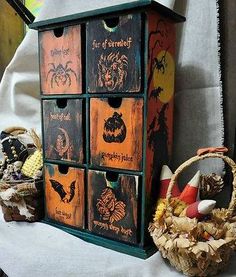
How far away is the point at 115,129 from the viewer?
681 mm

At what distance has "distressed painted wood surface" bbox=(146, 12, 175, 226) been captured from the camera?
65cm

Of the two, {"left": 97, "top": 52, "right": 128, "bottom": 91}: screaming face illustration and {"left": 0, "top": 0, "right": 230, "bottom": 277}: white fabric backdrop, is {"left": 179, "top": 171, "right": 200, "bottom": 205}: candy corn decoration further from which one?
{"left": 97, "top": 52, "right": 128, "bottom": 91}: screaming face illustration

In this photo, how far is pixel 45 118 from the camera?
803 mm

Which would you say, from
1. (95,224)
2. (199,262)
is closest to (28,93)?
(95,224)

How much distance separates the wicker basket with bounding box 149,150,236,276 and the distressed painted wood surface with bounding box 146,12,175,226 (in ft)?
0.29

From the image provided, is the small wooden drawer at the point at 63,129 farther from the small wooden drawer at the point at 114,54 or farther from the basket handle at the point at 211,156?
the basket handle at the point at 211,156

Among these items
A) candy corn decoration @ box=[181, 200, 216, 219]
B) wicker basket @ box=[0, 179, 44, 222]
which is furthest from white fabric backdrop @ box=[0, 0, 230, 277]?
candy corn decoration @ box=[181, 200, 216, 219]

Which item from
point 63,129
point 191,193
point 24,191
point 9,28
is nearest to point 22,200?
point 24,191

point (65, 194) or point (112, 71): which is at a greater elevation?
point (112, 71)

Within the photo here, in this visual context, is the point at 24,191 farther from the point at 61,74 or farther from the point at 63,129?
the point at 61,74

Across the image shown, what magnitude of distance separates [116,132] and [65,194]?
0.78 feet

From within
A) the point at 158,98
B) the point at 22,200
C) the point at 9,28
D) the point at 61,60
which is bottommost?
the point at 22,200

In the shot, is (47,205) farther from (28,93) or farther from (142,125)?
(28,93)

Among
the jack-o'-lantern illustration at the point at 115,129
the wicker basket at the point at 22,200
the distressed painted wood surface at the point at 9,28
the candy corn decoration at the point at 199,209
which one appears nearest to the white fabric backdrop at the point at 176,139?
the wicker basket at the point at 22,200
